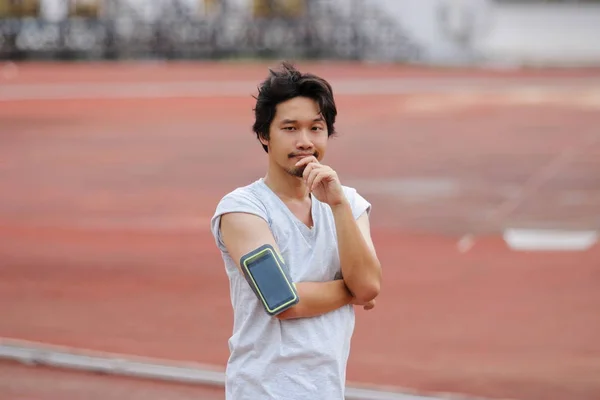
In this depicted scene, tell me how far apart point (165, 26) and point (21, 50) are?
15.7 ft

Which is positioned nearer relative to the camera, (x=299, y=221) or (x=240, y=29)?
(x=299, y=221)

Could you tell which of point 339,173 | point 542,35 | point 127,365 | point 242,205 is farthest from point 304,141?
point 542,35

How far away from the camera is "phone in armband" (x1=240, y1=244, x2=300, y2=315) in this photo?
9.84 feet

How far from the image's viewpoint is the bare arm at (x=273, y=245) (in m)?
3.07

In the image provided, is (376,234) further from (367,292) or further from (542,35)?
(542,35)

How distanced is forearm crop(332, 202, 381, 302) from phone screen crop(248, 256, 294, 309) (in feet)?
0.75

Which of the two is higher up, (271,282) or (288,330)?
(271,282)

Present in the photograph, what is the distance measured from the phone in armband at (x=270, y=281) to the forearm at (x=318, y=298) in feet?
0.18

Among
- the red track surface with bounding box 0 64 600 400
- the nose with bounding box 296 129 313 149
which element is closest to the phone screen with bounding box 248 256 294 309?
the nose with bounding box 296 129 313 149

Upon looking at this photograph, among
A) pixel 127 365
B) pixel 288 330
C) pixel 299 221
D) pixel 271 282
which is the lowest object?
pixel 127 365

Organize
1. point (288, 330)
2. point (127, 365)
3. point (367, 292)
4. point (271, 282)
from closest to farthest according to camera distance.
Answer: point (271, 282)
point (288, 330)
point (367, 292)
point (127, 365)

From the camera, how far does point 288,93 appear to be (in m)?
3.21

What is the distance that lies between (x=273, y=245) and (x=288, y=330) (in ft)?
0.82

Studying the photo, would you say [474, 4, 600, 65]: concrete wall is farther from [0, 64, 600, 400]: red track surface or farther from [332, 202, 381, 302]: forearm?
[332, 202, 381, 302]: forearm
